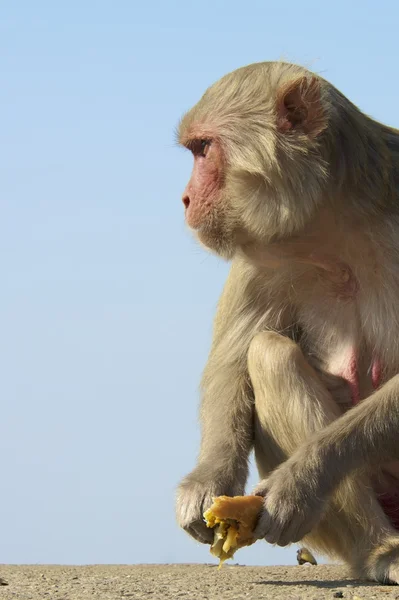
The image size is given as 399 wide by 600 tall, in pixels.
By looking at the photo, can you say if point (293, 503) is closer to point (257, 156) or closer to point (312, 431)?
point (312, 431)

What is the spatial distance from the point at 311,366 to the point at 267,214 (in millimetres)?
1003

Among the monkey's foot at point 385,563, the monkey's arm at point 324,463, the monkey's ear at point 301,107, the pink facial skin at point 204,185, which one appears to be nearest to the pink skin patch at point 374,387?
the monkey's foot at point 385,563

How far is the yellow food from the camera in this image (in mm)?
6270

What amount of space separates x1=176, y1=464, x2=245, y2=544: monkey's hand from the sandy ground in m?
0.31

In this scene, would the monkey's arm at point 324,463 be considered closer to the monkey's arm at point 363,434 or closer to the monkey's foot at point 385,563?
the monkey's arm at point 363,434

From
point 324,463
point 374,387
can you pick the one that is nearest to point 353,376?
point 374,387

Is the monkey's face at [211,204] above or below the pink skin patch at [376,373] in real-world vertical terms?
above

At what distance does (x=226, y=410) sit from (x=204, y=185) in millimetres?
1390

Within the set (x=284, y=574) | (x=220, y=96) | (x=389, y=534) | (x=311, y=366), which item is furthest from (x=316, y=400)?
(x=220, y=96)

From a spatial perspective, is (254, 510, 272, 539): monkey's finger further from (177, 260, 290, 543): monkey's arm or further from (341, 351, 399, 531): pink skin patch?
(341, 351, 399, 531): pink skin patch

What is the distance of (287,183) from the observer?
22.4ft

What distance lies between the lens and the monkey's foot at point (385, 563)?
654 centimetres

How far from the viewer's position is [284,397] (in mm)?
6750

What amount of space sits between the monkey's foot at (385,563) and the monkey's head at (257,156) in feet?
6.30
